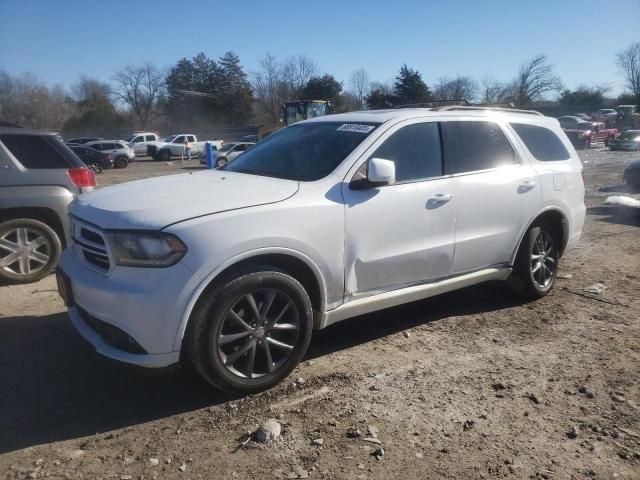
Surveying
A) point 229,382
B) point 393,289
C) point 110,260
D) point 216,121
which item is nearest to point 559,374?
point 393,289

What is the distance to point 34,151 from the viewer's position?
563 cm

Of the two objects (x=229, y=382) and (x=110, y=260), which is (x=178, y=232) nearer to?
(x=110, y=260)

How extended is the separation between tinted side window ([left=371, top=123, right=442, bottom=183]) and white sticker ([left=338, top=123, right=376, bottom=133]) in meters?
0.18

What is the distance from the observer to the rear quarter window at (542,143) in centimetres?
496

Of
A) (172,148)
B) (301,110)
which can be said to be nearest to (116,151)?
(172,148)

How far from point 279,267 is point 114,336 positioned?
3.45 feet

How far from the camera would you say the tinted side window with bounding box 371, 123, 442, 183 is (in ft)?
12.7

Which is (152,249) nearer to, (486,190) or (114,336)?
(114,336)

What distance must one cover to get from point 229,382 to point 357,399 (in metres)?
0.80

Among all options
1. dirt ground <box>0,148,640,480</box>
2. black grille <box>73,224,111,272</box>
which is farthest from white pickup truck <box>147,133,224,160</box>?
black grille <box>73,224,111,272</box>

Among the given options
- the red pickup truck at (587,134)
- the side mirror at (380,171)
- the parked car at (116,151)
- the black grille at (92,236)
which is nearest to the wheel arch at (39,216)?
the black grille at (92,236)

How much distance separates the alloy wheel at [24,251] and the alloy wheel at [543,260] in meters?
5.02

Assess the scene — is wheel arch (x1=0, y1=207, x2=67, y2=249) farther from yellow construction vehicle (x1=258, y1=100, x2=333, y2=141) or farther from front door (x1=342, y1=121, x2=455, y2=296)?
yellow construction vehicle (x1=258, y1=100, x2=333, y2=141)

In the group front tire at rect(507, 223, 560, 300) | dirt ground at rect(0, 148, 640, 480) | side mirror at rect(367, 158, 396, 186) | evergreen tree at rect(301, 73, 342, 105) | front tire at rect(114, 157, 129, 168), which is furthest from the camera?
evergreen tree at rect(301, 73, 342, 105)
